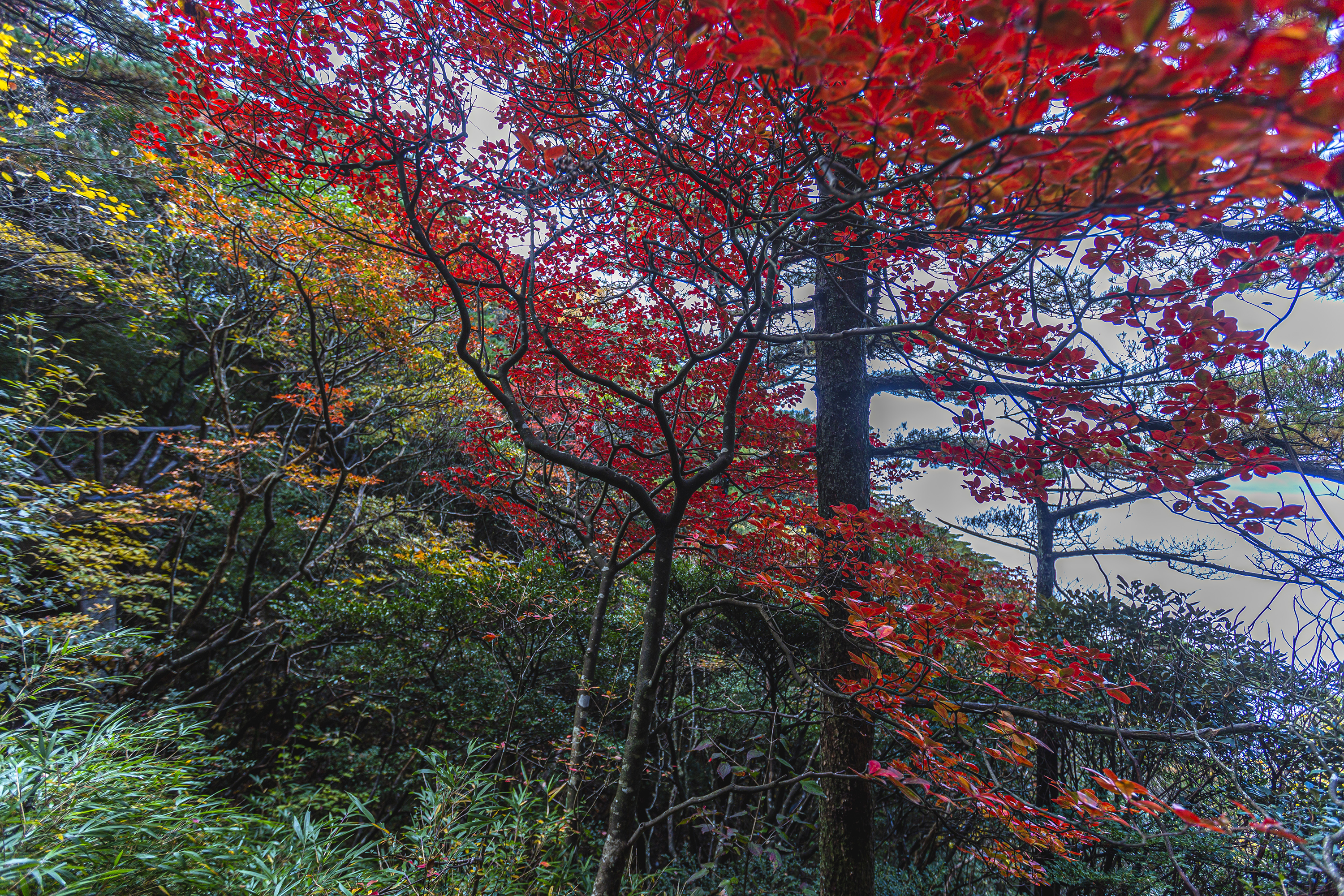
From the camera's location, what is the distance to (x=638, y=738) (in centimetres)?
225

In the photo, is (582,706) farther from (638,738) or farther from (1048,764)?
(1048,764)

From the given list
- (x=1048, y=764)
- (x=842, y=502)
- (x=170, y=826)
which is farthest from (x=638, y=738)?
(x=1048, y=764)

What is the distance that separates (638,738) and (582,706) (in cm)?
124

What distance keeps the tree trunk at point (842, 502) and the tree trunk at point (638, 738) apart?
0.94 m

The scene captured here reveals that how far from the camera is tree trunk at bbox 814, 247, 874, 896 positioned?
3039 millimetres

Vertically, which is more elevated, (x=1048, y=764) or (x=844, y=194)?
(x=844, y=194)

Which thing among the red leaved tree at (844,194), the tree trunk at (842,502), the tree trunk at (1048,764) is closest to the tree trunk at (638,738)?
the red leaved tree at (844,194)

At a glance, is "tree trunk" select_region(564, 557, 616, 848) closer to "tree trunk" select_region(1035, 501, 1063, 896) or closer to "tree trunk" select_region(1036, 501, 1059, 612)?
"tree trunk" select_region(1035, 501, 1063, 896)

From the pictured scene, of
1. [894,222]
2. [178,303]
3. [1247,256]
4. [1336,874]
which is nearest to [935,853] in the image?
[1336,874]

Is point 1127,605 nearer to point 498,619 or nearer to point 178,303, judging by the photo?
point 498,619

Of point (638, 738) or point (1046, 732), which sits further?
point (1046, 732)

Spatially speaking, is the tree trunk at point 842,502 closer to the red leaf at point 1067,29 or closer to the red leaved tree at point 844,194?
the red leaved tree at point 844,194

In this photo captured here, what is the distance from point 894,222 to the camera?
319 centimetres

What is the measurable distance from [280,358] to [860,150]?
11.0m
